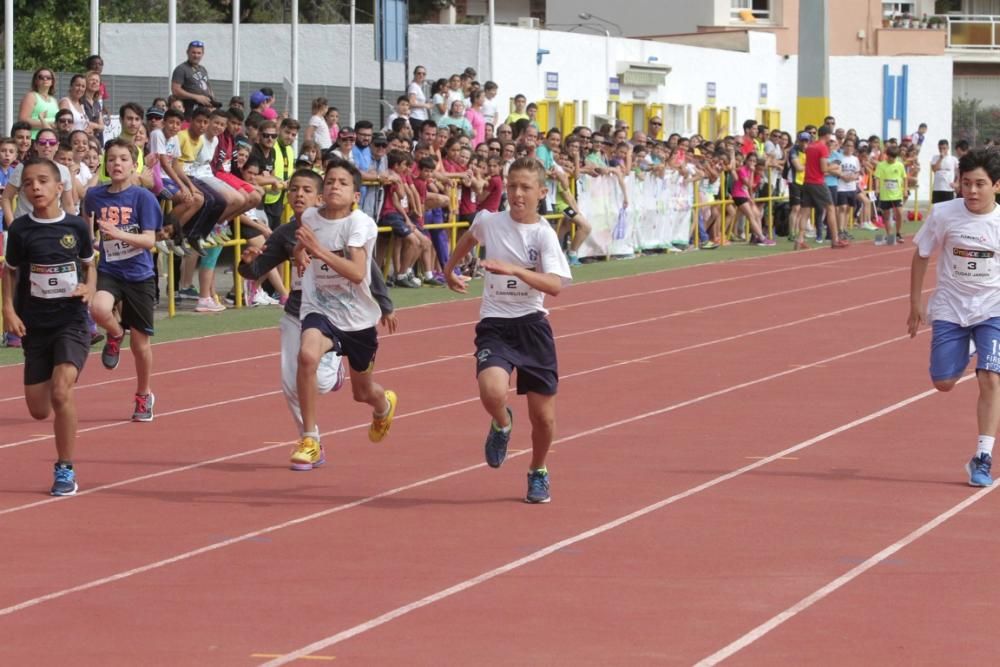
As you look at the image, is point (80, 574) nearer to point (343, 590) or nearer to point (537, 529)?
point (343, 590)

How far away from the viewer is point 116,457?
11.0 m

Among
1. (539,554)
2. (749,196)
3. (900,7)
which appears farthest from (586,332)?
(900,7)

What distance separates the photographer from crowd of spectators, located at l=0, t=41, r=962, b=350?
18641mm

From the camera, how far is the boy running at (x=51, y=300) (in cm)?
960

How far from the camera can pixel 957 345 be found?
1014 cm

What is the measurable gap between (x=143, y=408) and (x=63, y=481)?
9.05 feet

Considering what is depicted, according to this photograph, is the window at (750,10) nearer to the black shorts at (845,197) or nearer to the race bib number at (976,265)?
the black shorts at (845,197)

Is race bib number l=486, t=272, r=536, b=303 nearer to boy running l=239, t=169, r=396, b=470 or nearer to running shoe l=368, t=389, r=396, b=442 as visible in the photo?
boy running l=239, t=169, r=396, b=470

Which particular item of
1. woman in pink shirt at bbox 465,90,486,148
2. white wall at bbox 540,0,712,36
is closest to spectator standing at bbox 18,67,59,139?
woman in pink shirt at bbox 465,90,486,148

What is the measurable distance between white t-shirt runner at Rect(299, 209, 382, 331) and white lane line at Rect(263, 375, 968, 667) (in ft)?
6.60

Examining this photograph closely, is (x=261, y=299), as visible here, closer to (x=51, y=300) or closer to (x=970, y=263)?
(x=51, y=300)

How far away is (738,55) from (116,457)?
40.8 m

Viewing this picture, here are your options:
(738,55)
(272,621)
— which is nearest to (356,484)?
(272,621)

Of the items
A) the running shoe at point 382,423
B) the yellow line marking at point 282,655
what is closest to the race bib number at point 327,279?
the running shoe at point 382,423
